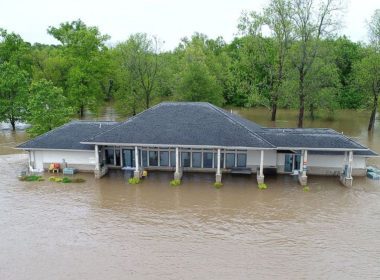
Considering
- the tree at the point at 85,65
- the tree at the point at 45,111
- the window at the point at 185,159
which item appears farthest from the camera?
the tree at the point at 85,65

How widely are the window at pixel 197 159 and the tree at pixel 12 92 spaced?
24.6m

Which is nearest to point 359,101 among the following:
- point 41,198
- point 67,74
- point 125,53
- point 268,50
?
point 268,50

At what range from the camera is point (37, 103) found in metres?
33.2

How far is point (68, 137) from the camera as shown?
27516 millimetres

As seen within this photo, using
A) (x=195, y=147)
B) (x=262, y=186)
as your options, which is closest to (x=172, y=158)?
(x=195, y=147)

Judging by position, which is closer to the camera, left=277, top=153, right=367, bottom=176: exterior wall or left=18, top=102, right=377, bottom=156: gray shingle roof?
left=18, top=102, right=377, bottom=156: gray shingle roof

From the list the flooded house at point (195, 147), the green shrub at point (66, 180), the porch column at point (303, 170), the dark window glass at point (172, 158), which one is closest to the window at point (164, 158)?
the flooded house at point (195, 147)

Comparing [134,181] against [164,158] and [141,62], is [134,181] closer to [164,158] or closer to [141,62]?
[164,158]

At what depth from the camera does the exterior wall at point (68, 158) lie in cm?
2742

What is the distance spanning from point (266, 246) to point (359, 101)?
40.8 metres

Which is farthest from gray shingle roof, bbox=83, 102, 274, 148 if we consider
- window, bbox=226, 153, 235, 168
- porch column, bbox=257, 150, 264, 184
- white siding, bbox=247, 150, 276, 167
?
window, bbox=226, 153, 235, 168

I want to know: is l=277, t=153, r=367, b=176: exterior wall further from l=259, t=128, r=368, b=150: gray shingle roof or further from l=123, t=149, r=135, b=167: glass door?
l=123, t=149, r=135, b=167: glass door

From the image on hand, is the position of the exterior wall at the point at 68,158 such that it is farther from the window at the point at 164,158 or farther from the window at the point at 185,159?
the window at the point at 185,159

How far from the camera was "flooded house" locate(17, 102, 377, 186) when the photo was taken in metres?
24.7
